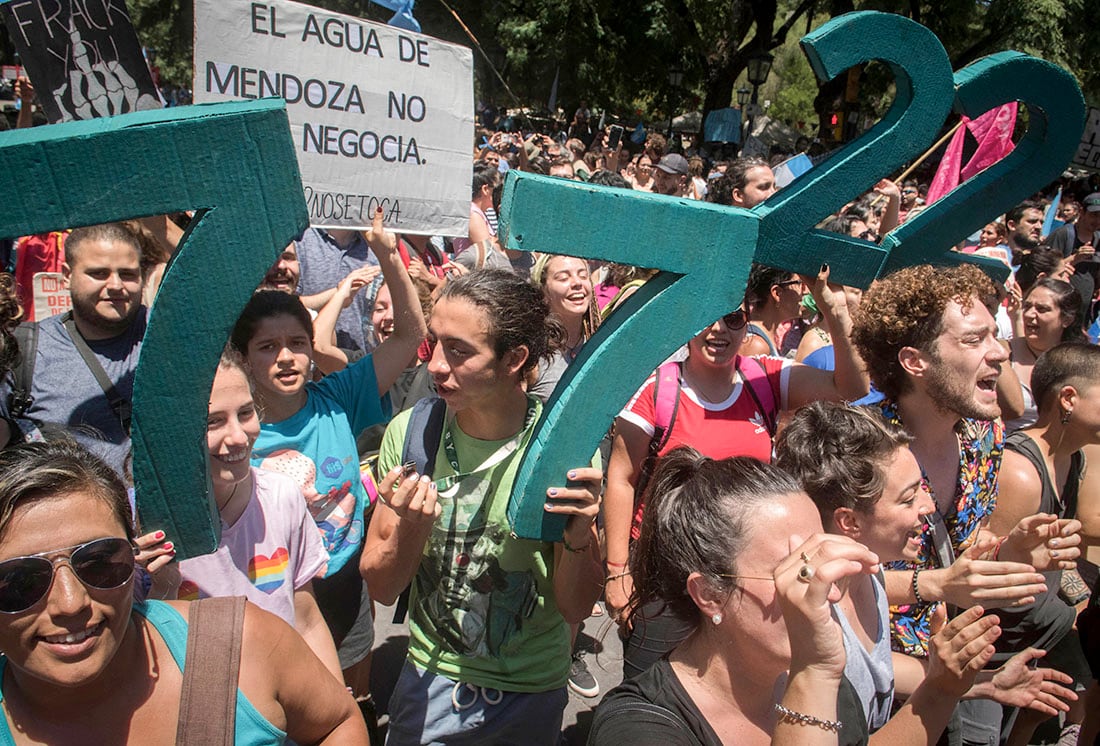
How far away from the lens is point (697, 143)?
24000 millimetres

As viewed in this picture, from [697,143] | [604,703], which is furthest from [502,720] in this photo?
[697,143]

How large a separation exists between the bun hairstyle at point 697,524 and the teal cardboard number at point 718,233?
220mm

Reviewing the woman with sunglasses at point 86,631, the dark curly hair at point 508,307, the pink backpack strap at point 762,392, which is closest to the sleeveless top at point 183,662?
the woman with sunglasses at point 86,631

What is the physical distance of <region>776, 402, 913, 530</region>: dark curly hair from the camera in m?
2.01

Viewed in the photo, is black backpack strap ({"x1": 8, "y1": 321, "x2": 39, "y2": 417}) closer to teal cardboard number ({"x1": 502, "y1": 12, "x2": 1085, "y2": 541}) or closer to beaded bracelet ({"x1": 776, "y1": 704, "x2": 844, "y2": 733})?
teal cardboard number ({"x1": 502, "y1": 12, "x2": 1085, "y2": 541})

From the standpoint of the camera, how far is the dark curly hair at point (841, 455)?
2012 millimetres

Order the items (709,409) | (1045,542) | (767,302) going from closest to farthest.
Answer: (1045,542) → (709,409) → (767,302)

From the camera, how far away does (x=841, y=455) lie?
2.03m

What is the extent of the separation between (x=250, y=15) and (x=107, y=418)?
1.42 metres

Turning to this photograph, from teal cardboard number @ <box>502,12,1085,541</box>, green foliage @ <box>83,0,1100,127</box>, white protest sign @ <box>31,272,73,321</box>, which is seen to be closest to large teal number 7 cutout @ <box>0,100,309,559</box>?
teal cardboard number @ <box>502,12,1085,541</box>

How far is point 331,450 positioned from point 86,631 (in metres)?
1.38

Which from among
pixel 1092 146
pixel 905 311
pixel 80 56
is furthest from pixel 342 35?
pixel 1092 146

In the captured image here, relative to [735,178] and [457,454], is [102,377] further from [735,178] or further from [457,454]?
[735,178]

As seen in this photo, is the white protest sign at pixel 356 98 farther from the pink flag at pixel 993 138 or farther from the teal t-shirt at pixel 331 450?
the pink flag at pixel 993 138
